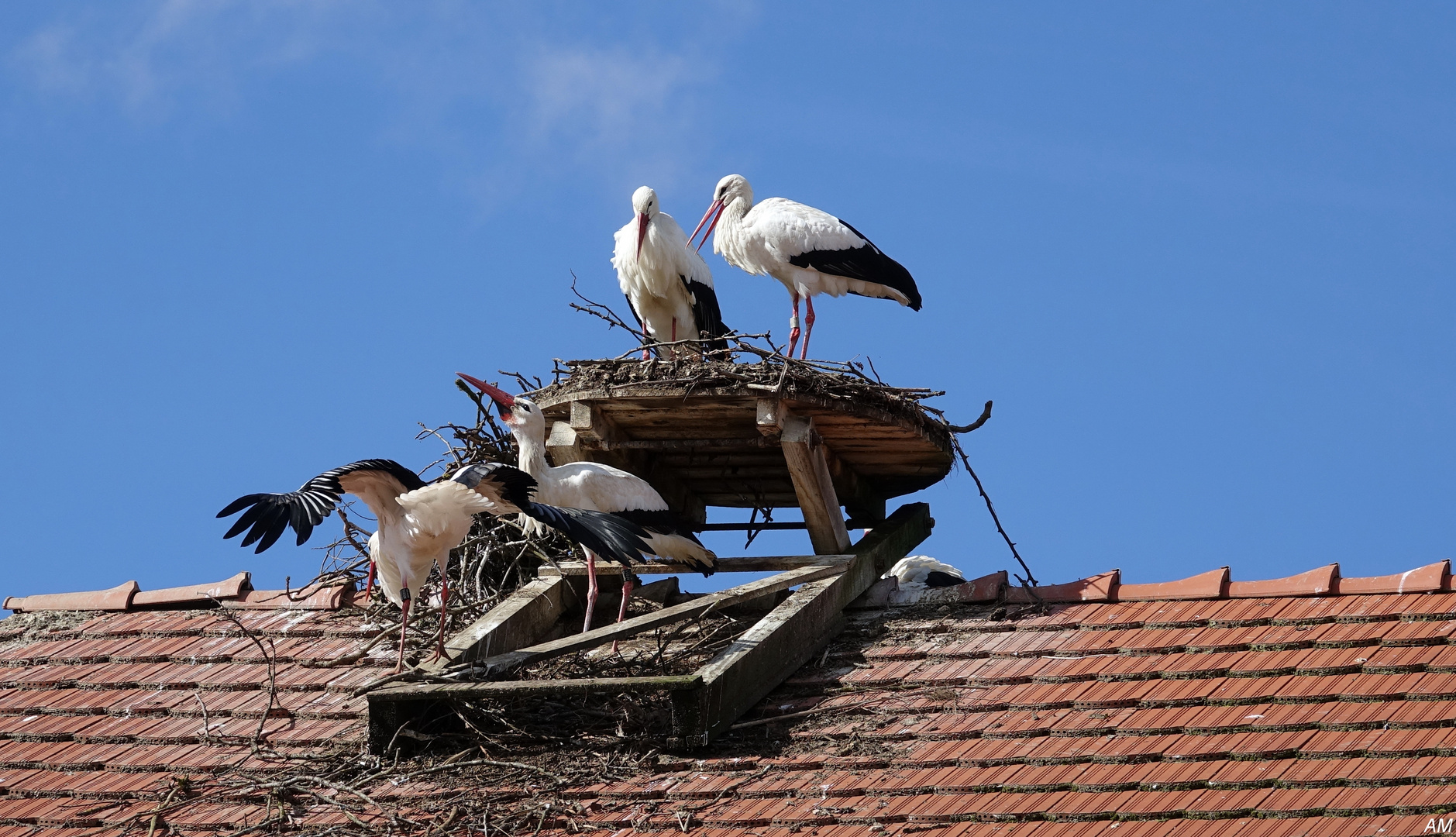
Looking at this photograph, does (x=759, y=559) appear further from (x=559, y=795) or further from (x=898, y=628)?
(x=559, y=795)

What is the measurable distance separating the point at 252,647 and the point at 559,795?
2178 mm

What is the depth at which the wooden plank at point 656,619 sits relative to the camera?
5.77m

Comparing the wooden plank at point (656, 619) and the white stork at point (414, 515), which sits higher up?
the white stork at point (414, 515)

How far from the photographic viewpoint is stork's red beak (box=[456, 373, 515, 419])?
7.37 metres

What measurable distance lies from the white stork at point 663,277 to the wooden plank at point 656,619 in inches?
116

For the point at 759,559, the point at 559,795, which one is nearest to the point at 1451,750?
the point at 559,795

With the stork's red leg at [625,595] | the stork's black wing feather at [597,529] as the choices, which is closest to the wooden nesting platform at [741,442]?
the stork's red leg at [625,595]

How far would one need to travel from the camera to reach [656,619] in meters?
5.96

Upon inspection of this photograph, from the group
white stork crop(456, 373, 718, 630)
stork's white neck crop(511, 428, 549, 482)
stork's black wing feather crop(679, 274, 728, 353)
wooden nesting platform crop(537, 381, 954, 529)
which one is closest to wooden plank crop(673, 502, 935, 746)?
wooden nesting platform crop(537, 381, 954, 529)

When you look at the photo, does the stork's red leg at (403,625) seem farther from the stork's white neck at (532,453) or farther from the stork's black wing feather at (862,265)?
the stork's black wing feather at (862,265)

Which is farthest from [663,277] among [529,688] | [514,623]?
[529,688]

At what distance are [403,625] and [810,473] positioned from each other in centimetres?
178

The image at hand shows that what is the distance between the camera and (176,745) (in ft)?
19.4

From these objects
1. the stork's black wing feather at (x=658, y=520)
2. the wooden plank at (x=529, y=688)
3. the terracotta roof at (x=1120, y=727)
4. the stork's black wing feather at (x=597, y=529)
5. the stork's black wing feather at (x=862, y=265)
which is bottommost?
the terracotta roof at (x=1120, y=727)
